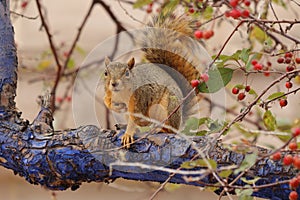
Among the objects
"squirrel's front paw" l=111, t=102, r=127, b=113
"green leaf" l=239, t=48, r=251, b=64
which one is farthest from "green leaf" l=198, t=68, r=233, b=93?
"squirrel's front paw" l=111, t=102, r=127, b=113

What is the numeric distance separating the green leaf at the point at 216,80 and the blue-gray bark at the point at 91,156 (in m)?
0.07

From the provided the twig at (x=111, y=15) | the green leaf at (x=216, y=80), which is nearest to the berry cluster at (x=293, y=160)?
the green leaf at (x=216, y=80)

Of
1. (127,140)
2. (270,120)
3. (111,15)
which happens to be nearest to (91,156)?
(127,140)

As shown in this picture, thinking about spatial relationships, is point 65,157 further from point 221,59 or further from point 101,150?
point 221,59

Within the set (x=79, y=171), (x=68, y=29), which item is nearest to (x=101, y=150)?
(x=79, y=171)

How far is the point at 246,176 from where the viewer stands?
834mm

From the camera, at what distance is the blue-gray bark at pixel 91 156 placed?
2.75 feet

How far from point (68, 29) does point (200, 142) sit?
198cm

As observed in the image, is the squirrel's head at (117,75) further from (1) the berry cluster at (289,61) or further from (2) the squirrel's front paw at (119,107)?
(1) the berry cluster at (289,61)

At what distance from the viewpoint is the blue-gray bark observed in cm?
84

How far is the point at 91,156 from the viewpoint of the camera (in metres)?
0.88

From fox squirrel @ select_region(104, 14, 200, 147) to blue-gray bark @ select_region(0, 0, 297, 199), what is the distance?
29 millimetres

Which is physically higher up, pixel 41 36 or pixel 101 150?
pixel 41 36

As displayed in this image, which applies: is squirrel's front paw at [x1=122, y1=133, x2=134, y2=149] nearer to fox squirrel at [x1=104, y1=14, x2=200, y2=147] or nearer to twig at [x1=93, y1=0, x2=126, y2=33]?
fox squirrel at [x1=104, y1=14, x2=200, y2=147]
